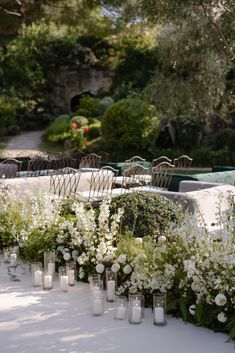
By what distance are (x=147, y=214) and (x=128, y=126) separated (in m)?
12.7

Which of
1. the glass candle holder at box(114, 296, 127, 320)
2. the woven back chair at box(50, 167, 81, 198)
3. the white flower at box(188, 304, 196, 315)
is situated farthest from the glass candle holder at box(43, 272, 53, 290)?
the woven back chair at box(50, 167, 81, 198)

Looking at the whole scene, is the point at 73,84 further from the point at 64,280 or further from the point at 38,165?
the point at 64,280

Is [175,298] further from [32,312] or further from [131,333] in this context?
[32,312]

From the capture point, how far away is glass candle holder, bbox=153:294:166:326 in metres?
3.26

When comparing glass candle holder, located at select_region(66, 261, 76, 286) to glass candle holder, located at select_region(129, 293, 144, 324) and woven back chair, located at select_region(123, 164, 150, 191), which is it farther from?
woven back chair, located at select_region(123, 164, 150, 191)

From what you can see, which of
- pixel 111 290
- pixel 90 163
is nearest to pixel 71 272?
pixel 111 290

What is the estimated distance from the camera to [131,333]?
3.17 m

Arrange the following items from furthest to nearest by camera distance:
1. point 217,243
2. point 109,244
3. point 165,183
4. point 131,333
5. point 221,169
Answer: point 221,169, point 165,183, point 109,244, point 217,243, point 131,333

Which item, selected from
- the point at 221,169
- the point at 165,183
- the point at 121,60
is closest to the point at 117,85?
the point at 121,60

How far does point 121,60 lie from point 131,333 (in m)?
21.8

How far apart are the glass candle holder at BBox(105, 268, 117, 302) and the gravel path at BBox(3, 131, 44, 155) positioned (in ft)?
49.2

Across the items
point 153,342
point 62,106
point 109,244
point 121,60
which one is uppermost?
point 121,60

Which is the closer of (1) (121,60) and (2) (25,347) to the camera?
(2) (25,347)

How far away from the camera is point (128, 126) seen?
1731 cm
